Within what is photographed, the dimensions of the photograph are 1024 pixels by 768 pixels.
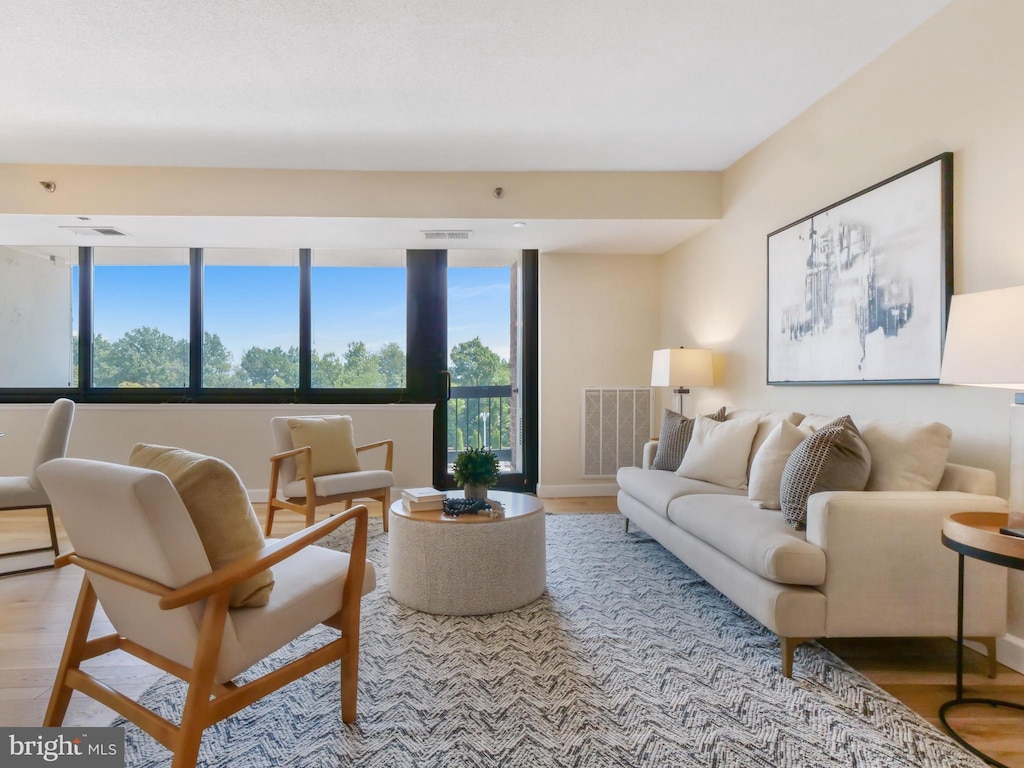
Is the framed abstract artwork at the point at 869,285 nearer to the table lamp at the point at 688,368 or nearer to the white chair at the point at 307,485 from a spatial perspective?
the table lamp at the point at 688,368

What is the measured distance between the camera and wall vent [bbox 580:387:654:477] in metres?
5.30

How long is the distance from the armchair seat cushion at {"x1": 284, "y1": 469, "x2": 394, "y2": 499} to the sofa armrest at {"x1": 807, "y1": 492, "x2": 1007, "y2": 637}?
2762 mm

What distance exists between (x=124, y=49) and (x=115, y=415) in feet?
11.2

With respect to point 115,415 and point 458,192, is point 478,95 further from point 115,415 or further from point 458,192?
point 115,415

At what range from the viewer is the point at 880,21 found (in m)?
2.46

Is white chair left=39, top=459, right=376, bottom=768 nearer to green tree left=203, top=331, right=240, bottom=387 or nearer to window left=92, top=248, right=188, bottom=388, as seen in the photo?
green tree left=203, top=331, right=240, bottom=387

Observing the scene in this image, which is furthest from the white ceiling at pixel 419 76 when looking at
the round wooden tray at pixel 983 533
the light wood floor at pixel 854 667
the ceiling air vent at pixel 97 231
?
the light wood floor at pixel 854 667

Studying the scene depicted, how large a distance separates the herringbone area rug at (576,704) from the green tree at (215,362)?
3.50 meters

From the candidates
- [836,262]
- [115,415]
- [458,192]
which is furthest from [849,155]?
[115,415]

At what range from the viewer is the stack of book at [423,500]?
2795mm

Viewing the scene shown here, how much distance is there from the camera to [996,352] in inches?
67.3

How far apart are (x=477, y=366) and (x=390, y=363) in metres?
0.82

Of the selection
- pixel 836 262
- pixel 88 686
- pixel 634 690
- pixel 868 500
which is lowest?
pixel 634 690

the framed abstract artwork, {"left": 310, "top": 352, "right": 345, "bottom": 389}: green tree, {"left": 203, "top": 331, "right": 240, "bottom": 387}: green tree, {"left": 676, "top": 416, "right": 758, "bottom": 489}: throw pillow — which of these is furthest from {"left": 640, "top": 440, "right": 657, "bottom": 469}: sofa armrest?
{"left": 203, "top": 331, "right": 240, "bottom": 387}: green tree
